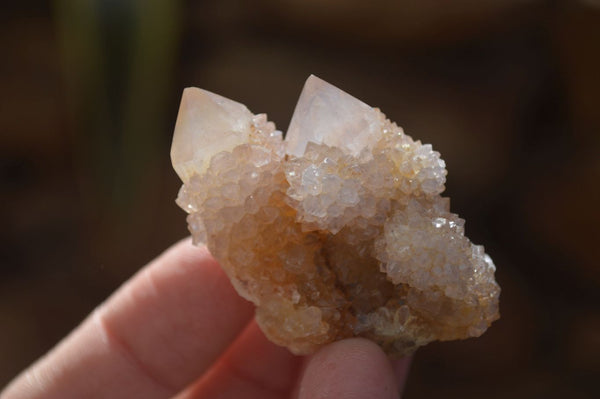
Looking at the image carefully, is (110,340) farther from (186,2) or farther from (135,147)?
(186,2)

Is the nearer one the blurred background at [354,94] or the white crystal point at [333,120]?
the white crystal point at [333,120]

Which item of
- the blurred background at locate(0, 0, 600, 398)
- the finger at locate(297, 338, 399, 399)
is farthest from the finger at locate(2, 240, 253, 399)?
the blurred background at locate(0, 0, 600, 398)

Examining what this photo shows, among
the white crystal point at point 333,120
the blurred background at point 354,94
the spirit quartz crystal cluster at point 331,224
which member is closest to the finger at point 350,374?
the spirit quartz crystal cluster at point 331,224

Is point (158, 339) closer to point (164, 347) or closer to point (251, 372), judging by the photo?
point (164, 347)

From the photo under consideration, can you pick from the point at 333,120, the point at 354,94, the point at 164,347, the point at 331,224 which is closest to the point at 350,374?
→ the point at 331,224

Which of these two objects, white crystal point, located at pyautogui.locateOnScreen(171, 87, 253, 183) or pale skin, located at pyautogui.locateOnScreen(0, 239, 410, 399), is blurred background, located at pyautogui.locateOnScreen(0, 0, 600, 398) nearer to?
pale skin, located at pyautogui.locateOnScreen(0, 239, 410, 399)

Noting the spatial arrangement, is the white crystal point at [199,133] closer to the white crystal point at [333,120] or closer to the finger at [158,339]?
the white crystal point at [333,120]
